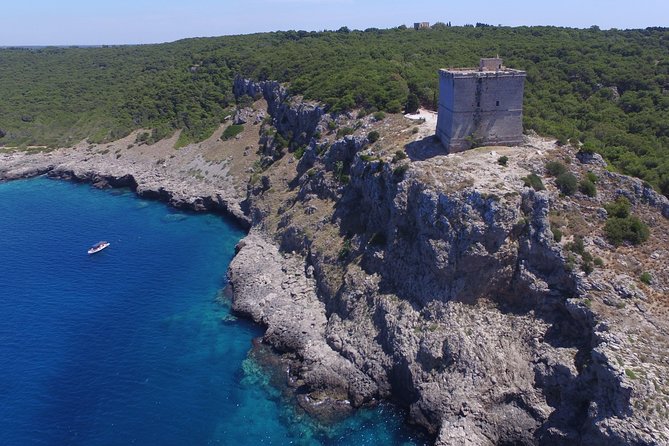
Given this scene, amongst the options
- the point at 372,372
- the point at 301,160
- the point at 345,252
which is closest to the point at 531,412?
the point at 372,372

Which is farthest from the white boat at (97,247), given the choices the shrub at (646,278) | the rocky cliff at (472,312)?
the shrub at (646,278)

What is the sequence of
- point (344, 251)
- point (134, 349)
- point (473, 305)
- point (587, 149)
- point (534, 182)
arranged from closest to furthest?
point (473, 305), point (534, 182), point (587, 149), point (134, 349), point (344, 251)

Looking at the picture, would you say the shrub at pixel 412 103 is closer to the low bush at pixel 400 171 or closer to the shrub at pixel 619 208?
the low bush at pixel 400 171

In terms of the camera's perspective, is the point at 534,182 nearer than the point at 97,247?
Yes

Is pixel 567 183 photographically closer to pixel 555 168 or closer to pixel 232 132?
pixel 555 168

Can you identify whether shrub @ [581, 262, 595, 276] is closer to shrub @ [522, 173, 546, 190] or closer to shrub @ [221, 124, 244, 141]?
shrub @ [522, 173, 546, 190]

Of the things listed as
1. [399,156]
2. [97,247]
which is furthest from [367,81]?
[97,247]
